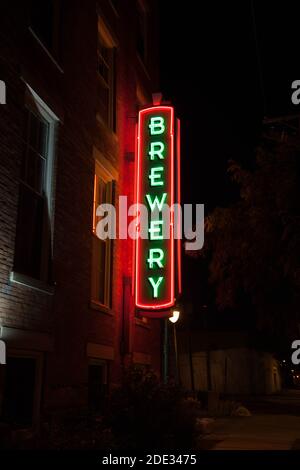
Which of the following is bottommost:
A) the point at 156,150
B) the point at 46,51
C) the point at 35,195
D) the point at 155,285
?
the point at 155,285

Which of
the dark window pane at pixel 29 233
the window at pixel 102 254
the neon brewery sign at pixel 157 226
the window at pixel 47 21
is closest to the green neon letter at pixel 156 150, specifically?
the neon brewery sign at pixel 157 226

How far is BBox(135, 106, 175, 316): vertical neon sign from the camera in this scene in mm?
12359

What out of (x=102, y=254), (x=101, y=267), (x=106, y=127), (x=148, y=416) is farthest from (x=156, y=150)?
(x=148, y=416)

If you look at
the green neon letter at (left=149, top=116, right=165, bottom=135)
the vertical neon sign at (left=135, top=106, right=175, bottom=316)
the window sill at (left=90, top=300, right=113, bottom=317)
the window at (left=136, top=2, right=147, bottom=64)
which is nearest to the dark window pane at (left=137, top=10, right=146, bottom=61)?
the window at (left=136, top=2, right=147, bottom=64)

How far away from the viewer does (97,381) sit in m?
12.1

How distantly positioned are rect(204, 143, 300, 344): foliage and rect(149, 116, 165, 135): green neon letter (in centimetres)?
334

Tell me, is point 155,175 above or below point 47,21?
below

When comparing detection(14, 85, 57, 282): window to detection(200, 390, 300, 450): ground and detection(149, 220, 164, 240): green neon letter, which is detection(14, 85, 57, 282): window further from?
detection(200, 390, 300, 450): ground

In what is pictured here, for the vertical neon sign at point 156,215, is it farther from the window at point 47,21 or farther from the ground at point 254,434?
the window at point 47,21

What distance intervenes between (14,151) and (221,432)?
8.89 m

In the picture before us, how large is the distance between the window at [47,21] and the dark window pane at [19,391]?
5.44m

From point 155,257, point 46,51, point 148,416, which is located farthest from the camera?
point 155,257

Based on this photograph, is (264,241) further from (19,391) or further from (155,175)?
(19,391)

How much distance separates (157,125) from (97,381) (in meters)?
5.91
